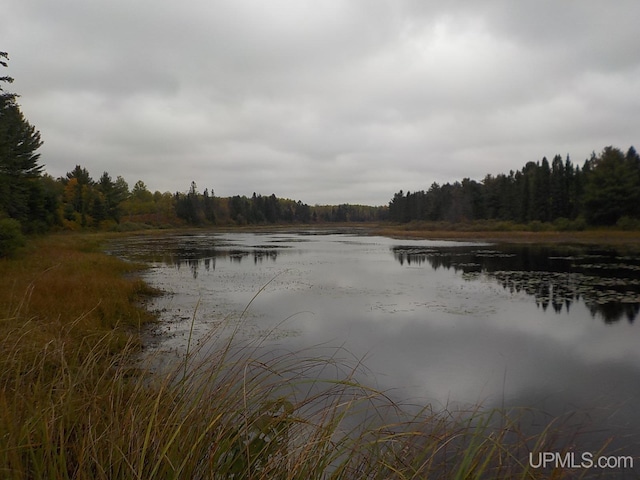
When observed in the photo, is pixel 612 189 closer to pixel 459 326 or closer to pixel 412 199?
pixel 459 326

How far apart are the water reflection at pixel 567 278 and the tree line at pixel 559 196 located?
27947 mm

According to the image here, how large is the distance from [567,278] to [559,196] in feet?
176

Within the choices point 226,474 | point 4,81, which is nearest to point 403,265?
point 226,474

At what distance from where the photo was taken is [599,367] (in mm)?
7574

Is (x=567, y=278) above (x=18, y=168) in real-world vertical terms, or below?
below

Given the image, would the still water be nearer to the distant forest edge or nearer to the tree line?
the distant forest edge

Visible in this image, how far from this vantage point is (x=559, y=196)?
206ft

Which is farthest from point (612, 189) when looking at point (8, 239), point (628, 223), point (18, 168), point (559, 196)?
point (18, 168)

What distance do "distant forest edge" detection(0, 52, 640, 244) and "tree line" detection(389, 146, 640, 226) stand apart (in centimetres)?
11

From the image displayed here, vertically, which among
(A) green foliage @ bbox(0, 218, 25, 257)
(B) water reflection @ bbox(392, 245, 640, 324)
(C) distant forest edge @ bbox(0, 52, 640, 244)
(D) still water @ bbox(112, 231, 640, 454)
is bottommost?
(D) still water @ bbox(112, 231, 640, 454)

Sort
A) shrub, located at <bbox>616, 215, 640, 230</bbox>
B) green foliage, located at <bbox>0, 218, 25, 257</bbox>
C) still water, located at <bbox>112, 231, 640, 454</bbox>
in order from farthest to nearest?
shrub, located at <bbox>616, 215, 640, 230</bbox> → green foliage, located at <bbox>0, 218, 25, 257</bbox> → still water, located at <bbox>112, 231, 640, 454</bbox>

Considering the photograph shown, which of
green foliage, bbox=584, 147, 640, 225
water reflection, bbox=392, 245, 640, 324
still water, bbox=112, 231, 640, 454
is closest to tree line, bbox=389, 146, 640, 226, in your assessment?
green foliage, bbox=584, 147, 640, 225

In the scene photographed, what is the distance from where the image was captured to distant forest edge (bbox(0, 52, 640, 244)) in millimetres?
30487

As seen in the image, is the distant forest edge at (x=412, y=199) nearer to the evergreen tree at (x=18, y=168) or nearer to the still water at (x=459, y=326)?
the evergreen tree at (x=18, y=168)
